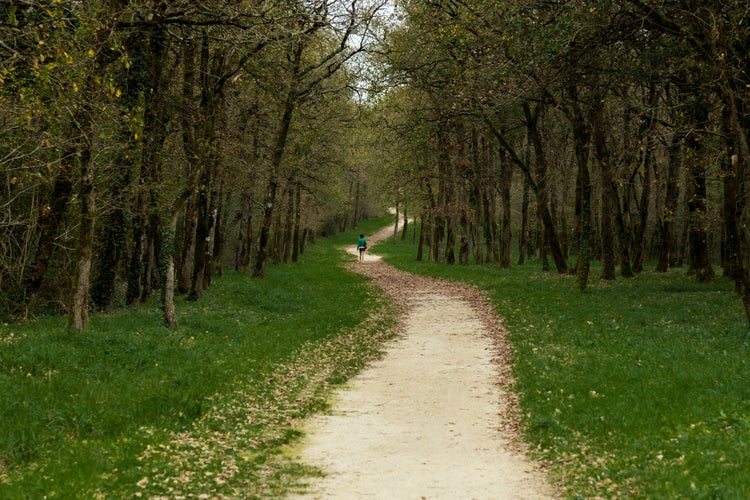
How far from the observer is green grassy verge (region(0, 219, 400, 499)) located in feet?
24.6

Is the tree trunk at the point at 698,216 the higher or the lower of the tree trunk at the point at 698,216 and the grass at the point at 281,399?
the higher

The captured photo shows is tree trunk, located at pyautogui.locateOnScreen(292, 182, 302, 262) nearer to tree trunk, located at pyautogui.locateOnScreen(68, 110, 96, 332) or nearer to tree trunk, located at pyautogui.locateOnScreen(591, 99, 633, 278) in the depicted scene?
tree trunk, located at pyautogui.locateOnScreen(591, 99, 633, 278)

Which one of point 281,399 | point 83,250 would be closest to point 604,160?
point 281,399

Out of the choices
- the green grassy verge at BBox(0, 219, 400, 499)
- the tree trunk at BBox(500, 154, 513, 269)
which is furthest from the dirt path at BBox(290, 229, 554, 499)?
the tree trunk at BBox(500, 154, 513, 269)

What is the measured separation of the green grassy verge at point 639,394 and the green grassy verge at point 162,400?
12.7 ft

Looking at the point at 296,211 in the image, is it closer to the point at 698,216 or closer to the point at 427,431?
the point at 698,216

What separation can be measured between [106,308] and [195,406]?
12.1 m

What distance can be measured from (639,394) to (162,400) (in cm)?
781

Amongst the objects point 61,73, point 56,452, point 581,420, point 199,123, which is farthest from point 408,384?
point 199,123

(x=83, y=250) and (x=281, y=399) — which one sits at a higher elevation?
(x=83, y=250)

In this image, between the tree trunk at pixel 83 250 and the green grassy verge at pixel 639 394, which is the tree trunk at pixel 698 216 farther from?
the tree trunk at pixel 83 250

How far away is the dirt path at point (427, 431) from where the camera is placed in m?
7.75

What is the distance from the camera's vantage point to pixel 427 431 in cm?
1022

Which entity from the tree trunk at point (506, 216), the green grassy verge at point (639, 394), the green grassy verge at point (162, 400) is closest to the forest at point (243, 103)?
the green grassy verge at point (162, 400)
